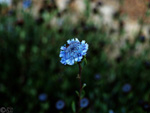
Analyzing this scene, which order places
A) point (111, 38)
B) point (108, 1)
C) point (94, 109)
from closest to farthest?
point (94, 109) < point (111, 38) < point (108, 1)

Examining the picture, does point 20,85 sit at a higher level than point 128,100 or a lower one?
higher

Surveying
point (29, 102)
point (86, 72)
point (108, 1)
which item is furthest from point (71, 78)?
point (108, 1)

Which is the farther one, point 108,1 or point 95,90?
point 108,1

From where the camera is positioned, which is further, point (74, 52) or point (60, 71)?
point (60, 71)

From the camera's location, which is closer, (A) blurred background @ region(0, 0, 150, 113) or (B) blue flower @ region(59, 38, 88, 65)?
(B) blue flower @ region(59, 38, 88, 65)

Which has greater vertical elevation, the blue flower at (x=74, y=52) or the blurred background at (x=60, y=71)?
the blurred background at (x=60, y=71)

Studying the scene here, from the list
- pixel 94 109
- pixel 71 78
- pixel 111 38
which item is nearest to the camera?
pixel 94 109

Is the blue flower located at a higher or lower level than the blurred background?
lower

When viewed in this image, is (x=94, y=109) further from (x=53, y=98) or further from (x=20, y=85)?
(x=20, y=85)
